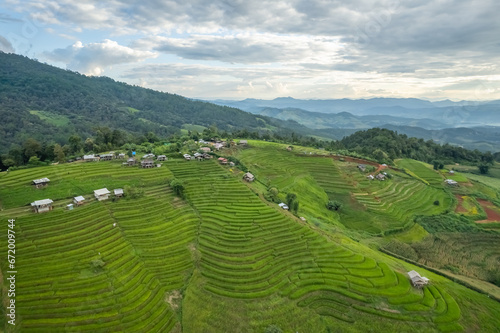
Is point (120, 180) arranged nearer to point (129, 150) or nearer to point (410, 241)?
point (129, 150)

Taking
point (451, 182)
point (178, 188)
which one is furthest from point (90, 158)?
point (451, 182)

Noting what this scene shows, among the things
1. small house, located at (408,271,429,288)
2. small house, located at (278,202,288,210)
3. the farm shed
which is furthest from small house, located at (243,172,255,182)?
small house, located at (408,271,429,288)

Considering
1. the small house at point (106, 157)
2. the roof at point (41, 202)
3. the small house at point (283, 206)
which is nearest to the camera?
the roof at point (41, 202)

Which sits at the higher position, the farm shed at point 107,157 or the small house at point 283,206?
the farm shed at point 107,157

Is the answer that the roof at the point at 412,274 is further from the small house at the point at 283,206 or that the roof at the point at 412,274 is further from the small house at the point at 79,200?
the small house at the point at 79,200

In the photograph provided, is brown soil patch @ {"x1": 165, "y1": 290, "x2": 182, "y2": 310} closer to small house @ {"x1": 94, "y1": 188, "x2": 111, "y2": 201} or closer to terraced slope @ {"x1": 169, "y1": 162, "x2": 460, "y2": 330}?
terraced slope @ {"x1": 169, "y1": 162, "x2": 460, "y2": 330}

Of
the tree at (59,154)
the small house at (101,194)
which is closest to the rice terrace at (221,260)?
the small house at (101,194)
